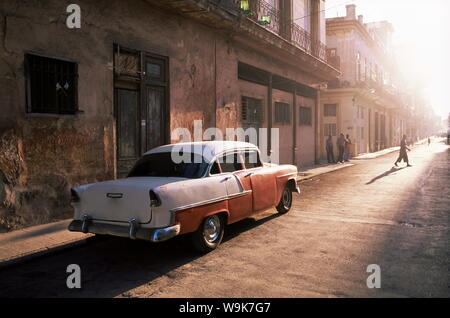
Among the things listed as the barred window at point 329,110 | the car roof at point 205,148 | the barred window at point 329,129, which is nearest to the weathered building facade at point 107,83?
the car roof at point 205,148

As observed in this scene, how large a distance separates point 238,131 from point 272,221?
6983 mm

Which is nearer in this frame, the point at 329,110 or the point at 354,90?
the point at 354,90

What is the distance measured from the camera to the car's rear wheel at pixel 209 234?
5293 mm

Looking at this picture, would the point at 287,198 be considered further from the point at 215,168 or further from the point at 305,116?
the point at 305,116

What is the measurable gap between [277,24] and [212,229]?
13292 millimetres

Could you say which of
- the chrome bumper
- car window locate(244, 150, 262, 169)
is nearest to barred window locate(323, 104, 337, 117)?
car window locate(244, 150, 262, 169)

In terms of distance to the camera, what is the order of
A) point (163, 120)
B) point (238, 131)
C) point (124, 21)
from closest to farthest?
point (124, 21), point (163, 120), point (238, 131)

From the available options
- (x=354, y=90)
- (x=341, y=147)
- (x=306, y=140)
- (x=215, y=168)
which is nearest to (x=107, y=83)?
(x=215, y=168)

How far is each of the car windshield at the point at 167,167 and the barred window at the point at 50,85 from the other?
2.69m

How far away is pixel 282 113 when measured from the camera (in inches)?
717

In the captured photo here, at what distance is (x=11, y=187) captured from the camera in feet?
22.5

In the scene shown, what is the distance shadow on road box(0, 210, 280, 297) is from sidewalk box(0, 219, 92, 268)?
106 mm
